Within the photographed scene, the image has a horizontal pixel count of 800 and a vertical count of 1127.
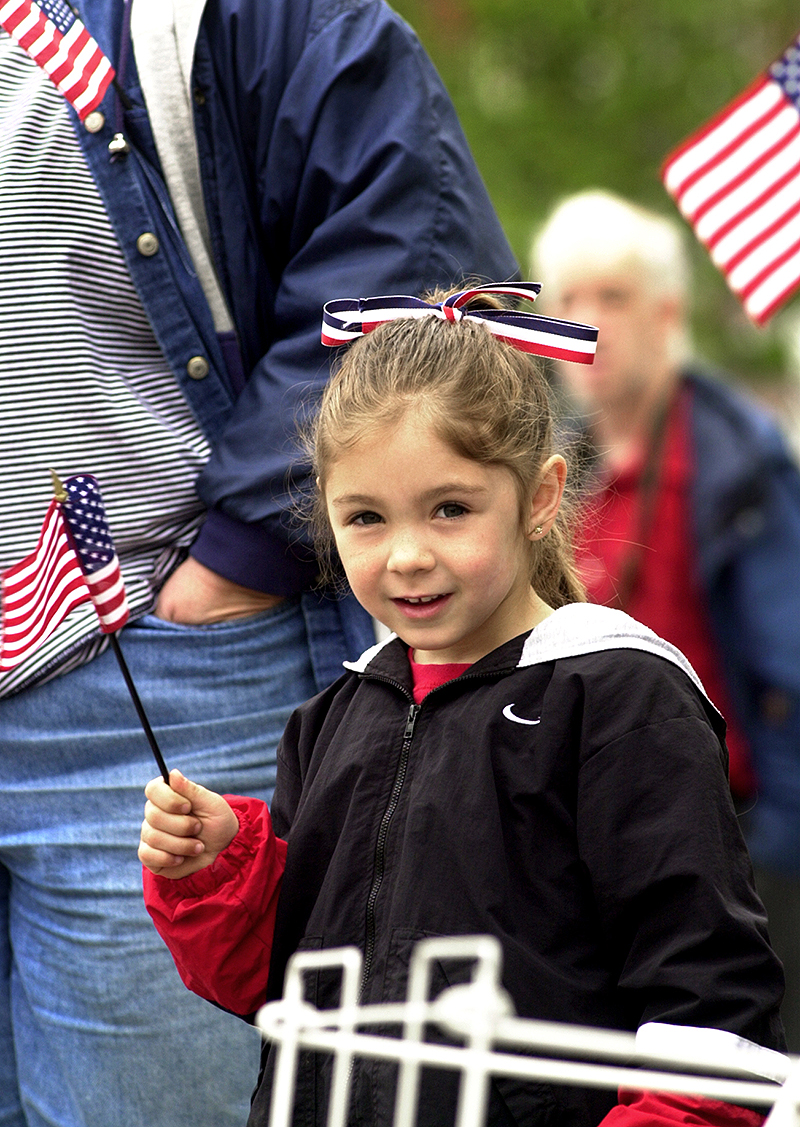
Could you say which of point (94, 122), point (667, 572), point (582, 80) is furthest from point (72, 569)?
point (582, 80)

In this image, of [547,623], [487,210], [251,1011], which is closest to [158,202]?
[487,210]

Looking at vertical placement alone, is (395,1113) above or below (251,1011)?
above

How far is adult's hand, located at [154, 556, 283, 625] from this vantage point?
7.93 feet

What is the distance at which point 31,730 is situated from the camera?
2.36 m

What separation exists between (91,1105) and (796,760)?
2.13m

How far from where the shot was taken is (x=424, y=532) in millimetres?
1807

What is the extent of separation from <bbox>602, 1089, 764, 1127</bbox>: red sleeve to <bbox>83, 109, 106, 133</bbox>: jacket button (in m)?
1.70

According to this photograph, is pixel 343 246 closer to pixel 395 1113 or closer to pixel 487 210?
pixel 487 210

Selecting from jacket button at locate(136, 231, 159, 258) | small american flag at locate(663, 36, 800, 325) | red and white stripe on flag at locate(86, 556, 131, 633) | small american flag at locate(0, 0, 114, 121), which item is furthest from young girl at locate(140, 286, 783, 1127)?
small american flag at locate(663, 36, 800, 325)

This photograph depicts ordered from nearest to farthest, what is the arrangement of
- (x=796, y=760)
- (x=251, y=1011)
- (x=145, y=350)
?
(x=251, y=1011)
(x=145, y=350)
(x=796, y=760)

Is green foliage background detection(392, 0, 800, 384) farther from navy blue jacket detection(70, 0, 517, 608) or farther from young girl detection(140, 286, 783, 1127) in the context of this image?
young girl detection(140, 286, 783, 1127)

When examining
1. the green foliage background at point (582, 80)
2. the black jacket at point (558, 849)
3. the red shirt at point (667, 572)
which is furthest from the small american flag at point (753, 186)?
the green foliage background at point (582, 80)

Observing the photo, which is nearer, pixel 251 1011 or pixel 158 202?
pixel 251 1011

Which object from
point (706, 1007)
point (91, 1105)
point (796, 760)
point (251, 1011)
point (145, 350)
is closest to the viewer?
point (706, 1007)
